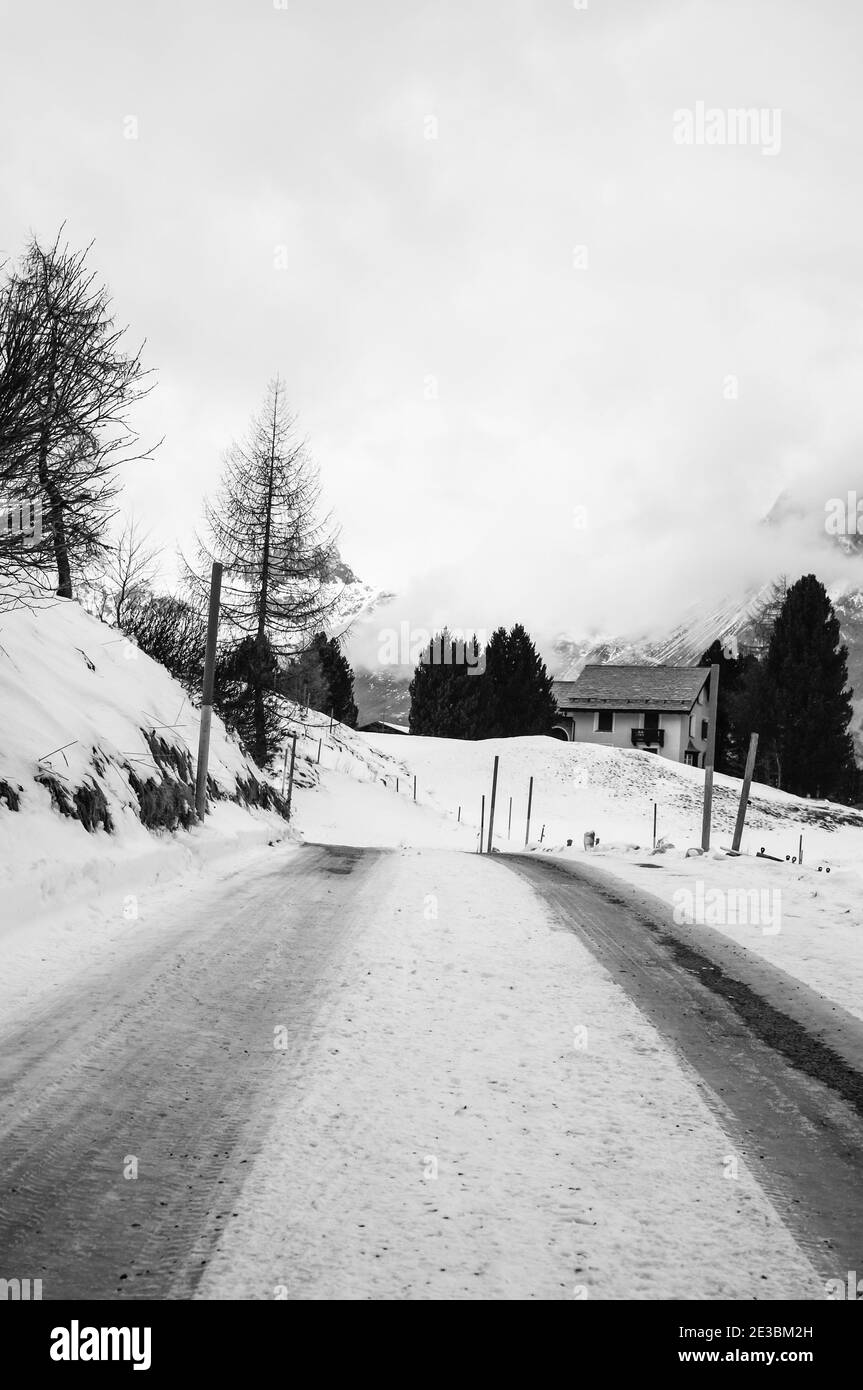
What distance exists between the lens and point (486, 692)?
64.3 m

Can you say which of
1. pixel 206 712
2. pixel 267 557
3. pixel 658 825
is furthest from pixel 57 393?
pixel 658 825

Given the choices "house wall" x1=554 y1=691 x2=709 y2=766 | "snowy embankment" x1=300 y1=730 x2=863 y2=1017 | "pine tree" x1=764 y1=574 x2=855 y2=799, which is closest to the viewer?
"snowy embankment" x1=300 y1=730 x2=863 y2=1017

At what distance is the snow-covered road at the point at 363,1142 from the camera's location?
274 centimetres

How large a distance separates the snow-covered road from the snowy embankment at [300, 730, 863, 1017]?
3.90 m

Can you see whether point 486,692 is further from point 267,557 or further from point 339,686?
point 267,557

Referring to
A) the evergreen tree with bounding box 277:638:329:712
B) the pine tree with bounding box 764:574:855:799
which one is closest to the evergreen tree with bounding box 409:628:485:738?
the evergreen tree with bounding box 277:638:329:712

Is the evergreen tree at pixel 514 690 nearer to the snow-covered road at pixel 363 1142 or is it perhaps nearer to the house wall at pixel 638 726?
the house wall at pixel 638 726

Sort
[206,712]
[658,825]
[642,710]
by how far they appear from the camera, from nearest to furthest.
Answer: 1. [206,712]
2. [658,825]
3. [642,710]

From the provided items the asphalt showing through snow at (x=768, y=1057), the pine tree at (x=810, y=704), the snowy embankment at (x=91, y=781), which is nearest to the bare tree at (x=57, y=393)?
the snowy embankment at (x=91, y=781)

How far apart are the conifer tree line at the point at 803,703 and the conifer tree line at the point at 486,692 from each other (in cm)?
1429

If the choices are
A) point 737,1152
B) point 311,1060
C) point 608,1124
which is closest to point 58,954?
point 311,1060

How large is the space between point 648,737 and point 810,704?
11440mm

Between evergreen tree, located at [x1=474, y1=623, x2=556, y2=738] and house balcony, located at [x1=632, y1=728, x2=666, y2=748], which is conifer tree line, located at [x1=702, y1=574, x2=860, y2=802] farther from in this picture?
evergreen tree, located at [x1=474, y1=623, x2=556, y2=738]

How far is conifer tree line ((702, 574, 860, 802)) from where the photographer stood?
2135 inches
